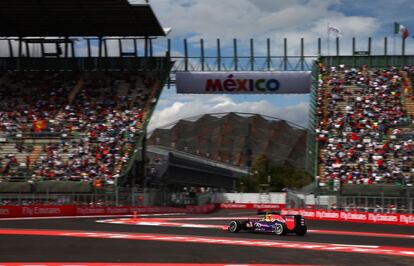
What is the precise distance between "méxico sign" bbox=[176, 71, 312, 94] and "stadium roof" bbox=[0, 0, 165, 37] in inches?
204

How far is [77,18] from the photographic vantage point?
51719 millimetres

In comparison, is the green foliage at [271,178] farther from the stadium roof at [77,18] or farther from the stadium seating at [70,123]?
the stadium roof at [77,18]

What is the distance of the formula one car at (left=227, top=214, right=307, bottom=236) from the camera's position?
23.4 m

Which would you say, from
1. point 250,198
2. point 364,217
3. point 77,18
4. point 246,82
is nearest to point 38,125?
point 77,18

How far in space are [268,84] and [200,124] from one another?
263 ft

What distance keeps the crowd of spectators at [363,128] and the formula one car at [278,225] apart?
19340 millimetres

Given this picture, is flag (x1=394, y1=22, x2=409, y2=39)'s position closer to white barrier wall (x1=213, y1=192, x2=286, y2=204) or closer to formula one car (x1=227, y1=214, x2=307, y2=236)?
white barrier wall (x1=213, y1=192, x2=286, y2=204)

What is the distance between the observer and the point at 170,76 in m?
56.8

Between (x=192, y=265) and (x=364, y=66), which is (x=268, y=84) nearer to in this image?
(x=364, y=66)

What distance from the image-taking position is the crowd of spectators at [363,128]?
43.8m

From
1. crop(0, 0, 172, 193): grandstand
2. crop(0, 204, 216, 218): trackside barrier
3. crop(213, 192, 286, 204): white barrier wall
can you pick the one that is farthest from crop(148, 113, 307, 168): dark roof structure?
crop(0, 204, 216, 218): trackside barrier

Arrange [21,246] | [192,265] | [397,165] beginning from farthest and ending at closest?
1. [397,165]
2. [21,246]
3. [192,265]

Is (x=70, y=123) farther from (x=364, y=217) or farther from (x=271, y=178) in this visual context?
(x=271, y=178)

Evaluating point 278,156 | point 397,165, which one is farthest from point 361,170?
point 278,156
